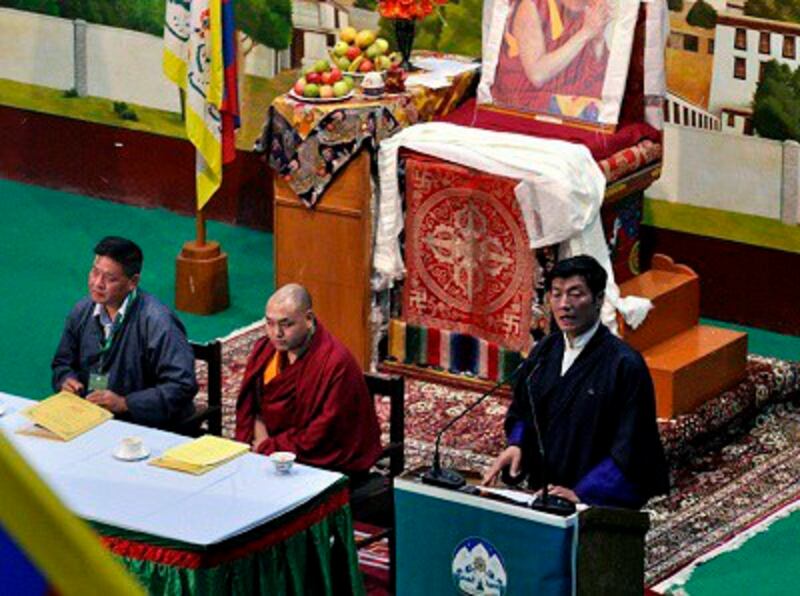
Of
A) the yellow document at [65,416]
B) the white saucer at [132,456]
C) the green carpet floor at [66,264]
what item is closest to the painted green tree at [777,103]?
the green carpet floor at [66,264]

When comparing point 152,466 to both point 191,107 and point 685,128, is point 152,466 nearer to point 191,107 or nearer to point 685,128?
point 191,107

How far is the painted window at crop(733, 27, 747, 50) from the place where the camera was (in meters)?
8.03

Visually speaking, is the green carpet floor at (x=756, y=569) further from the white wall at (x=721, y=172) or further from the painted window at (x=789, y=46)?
the painted window at (x=789, y=46)

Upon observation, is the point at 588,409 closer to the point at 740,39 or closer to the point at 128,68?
the point at 740,39

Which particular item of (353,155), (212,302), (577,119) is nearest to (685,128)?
(577,119)

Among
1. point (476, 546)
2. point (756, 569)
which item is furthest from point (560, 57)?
point (476, 546)

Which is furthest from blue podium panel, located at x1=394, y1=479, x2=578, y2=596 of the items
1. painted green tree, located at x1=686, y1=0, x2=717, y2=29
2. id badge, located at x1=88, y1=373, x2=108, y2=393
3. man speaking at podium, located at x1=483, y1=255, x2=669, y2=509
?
painted green tree, located at x1=686, y1=0, x2=717, y2=29

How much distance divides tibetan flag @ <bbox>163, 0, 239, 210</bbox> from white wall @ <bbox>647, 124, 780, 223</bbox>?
204 cm

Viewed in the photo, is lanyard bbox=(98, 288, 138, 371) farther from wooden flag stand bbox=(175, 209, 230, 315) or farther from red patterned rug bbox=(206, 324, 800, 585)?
wooden flag stand bbox=(175, 209, 230, 315)

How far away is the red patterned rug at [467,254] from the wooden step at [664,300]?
1.51ft

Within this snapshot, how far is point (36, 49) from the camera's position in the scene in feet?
34.2

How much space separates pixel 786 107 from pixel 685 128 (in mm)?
518

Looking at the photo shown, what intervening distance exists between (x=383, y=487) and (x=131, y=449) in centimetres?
85

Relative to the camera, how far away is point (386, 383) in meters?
5.31
